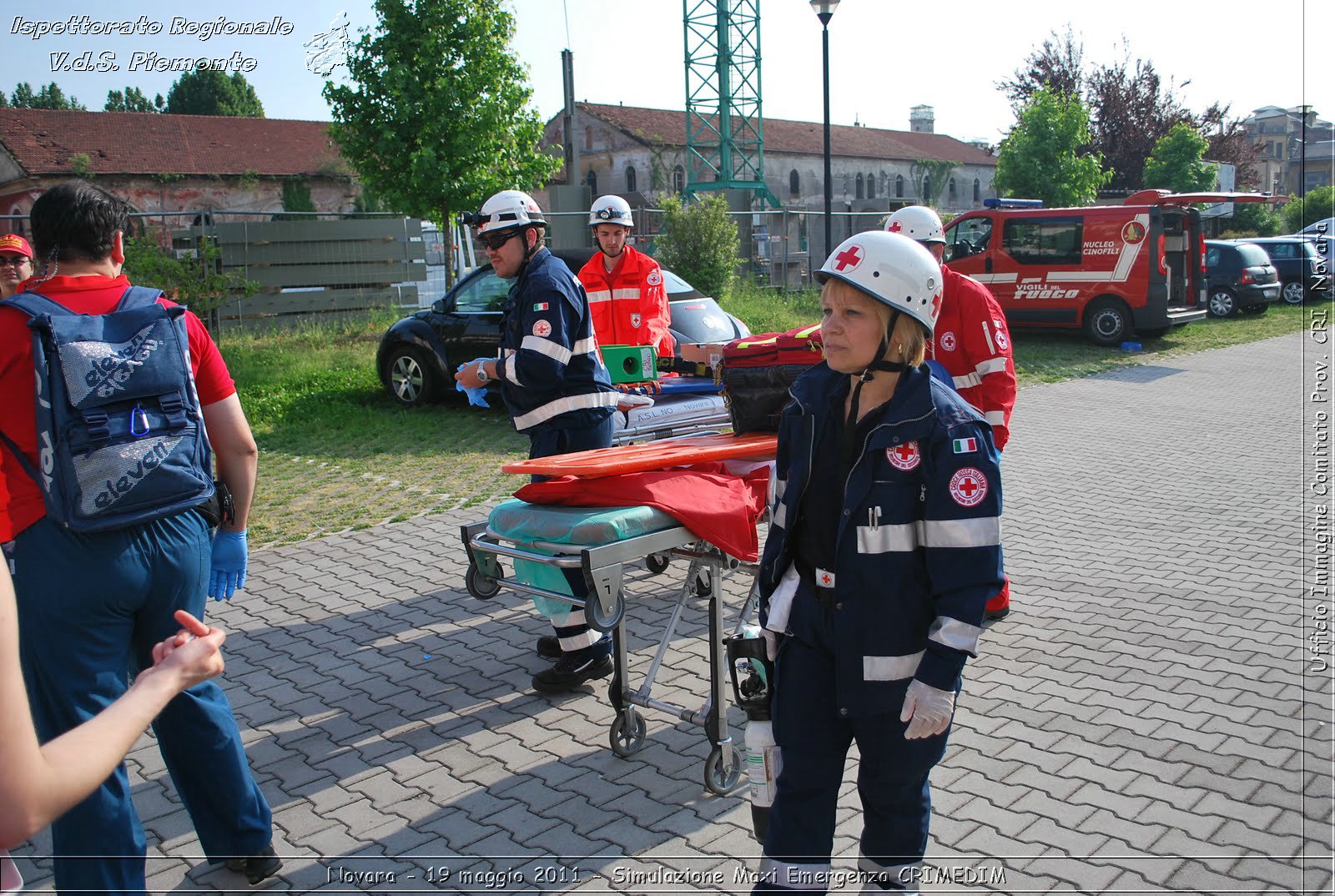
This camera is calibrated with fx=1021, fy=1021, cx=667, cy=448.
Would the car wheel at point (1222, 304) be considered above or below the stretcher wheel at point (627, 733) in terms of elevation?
above

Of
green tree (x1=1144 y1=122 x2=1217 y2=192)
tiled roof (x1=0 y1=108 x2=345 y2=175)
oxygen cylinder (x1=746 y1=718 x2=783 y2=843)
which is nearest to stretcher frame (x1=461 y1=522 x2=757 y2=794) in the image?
oxygen cylinder (x1=746 y1=718 x2=783 y2=843)

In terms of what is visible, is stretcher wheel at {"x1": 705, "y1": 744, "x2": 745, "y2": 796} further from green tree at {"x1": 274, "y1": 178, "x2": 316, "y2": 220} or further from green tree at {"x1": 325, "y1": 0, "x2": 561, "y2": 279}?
green tree at {"x1": 274, "y1": 178, "x2": 316, "y2": 220}

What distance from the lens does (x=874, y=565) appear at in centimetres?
262

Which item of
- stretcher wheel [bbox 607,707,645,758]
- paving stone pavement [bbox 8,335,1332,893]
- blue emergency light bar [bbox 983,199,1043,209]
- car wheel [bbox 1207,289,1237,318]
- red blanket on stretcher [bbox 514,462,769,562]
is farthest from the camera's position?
car wheel [bbox 1207,289,1237,318]

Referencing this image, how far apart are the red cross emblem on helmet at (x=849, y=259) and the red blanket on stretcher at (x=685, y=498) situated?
1490 mm

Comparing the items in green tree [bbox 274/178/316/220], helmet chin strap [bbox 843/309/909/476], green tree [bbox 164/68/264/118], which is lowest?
helmet chin strap [bbox 843/309/909/476]

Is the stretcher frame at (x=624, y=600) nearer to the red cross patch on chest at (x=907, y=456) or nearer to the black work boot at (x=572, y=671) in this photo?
the black work boot at (x=572, y=671)

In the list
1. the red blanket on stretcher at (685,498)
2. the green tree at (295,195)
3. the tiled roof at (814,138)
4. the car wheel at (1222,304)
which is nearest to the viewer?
the red blanket on stretcher at (685,498)

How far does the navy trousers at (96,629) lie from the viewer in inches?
117

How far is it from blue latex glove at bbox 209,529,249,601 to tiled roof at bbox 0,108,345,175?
143ft

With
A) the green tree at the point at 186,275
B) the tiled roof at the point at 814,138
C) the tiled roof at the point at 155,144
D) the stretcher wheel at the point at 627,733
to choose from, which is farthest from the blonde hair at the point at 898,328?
the tiled roof at the point at 814,138

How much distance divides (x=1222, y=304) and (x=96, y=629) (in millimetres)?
26557

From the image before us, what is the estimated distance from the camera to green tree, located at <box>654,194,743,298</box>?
19688 mm

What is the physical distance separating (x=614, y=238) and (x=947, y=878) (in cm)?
510
